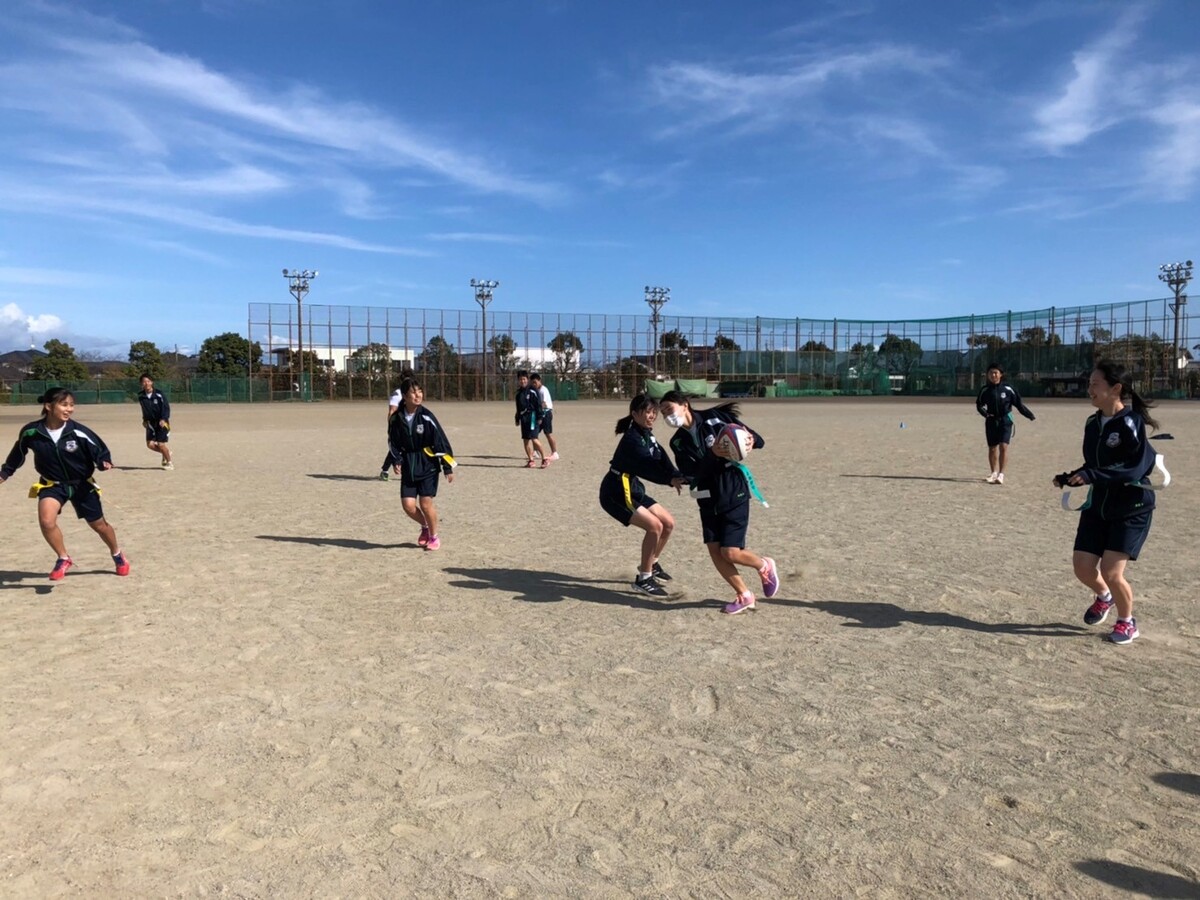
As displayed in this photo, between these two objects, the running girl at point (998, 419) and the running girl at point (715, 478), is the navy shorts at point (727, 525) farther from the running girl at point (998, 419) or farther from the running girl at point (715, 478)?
the running girl at point (998, 419)

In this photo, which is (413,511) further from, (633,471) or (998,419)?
(998,419)

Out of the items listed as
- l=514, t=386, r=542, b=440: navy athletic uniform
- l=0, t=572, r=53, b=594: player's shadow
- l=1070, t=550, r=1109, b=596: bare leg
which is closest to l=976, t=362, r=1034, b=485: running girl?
l=514, t=386, r=542, b=440: navy athletic uniform

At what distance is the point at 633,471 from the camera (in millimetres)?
6801

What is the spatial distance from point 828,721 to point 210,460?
1633 cm

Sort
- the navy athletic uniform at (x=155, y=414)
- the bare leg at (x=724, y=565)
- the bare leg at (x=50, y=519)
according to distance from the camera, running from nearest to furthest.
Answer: the bare leg at (x=724, y=565)
the bare leg at (x=50, y=519)
the navy athletic uniform at (x=155, y=414)

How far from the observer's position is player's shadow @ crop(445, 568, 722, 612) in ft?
21.8

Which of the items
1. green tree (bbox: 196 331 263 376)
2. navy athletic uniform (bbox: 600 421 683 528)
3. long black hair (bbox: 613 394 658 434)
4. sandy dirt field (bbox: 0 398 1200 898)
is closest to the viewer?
sandy dirt field (bbox: 0 398 1200 898)

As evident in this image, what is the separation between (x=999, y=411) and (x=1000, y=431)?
0.99 ft

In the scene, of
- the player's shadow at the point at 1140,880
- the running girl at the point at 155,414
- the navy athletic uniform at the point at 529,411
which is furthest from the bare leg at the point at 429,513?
the running girl at the point at 155,414

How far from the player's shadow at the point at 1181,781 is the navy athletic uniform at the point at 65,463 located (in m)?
7.20

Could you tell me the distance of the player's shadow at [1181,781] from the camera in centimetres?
361

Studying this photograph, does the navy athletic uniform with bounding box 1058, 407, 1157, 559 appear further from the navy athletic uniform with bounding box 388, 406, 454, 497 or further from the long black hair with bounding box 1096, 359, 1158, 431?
the navy athletic uniform with bounding box 388, 406, 454, 497

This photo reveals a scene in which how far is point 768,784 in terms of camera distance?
3711mm

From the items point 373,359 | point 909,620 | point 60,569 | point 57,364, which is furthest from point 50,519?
point 57,364
